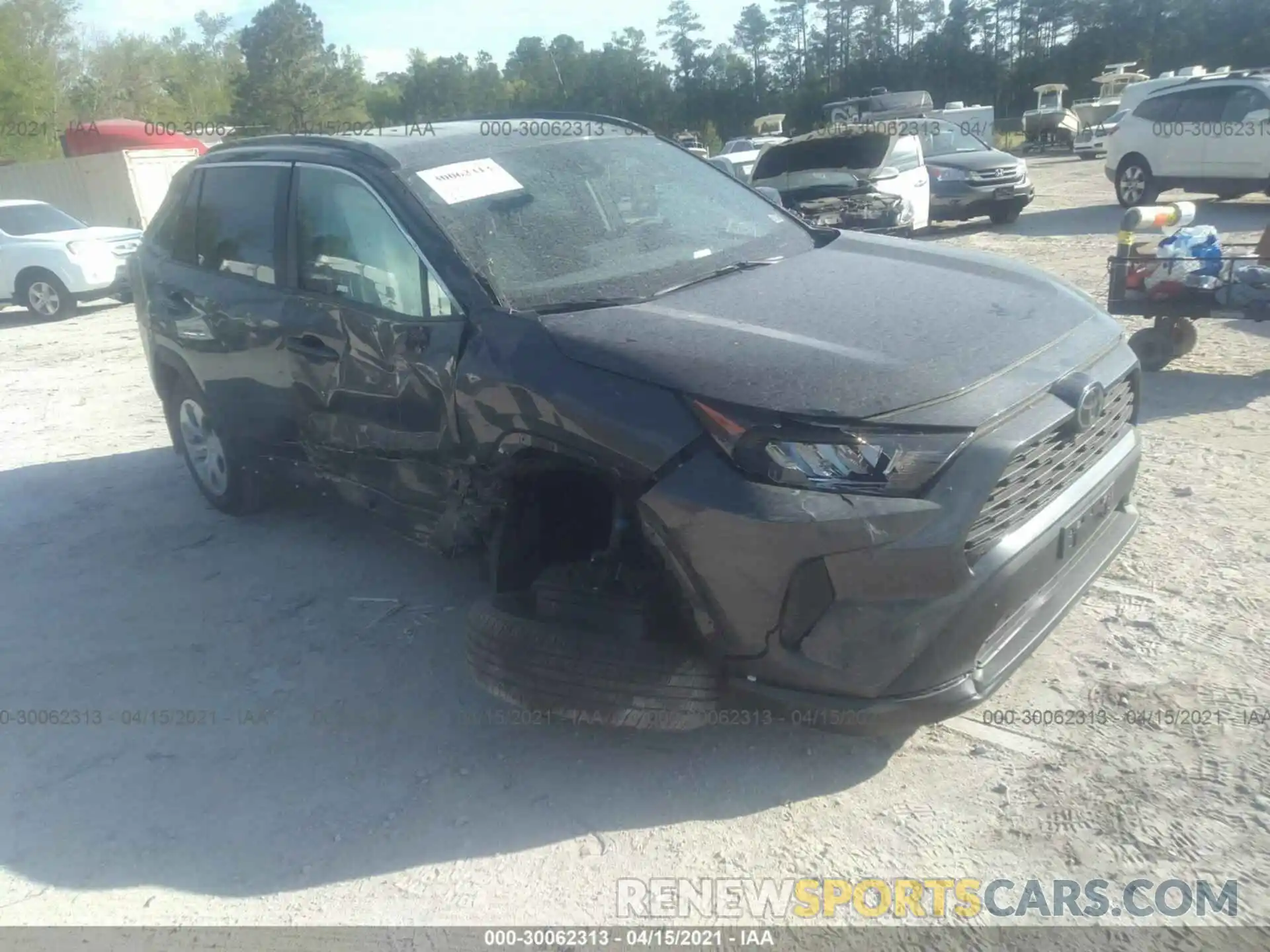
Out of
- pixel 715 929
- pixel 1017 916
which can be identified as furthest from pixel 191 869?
pixel 1017 916

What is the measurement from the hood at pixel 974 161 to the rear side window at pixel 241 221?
12.0 meters

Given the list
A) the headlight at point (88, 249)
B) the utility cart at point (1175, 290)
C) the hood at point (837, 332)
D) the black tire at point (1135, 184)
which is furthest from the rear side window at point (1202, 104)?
the headlight at point (88, 249)

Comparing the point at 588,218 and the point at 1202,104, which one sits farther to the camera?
the point at 1202,104

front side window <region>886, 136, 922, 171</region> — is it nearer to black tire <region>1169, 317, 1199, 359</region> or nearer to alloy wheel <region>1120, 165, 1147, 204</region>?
alloy wheel <region>1120, 165, 1147, 204</region>

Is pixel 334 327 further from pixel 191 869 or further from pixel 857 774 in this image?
pixel 857 774

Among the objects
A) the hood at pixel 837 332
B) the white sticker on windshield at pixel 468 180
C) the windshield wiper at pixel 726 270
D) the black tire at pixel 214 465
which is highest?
the white sticker on windshield at pixel 468 180

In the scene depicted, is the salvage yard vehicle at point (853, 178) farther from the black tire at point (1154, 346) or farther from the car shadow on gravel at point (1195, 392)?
the car shadow on gravel at point (1195, 392)

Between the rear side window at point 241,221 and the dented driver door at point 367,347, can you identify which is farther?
the rear side window at point 241,221

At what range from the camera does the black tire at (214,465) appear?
17.7 feet

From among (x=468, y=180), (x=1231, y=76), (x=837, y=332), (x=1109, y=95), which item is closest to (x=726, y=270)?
(x=837, y=332)

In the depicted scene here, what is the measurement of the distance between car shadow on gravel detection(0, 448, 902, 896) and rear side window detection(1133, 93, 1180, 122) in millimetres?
14115

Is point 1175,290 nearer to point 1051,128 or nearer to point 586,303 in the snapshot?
point 586,303

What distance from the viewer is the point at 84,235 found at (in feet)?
49.9

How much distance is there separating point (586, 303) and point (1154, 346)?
15.9 ft
